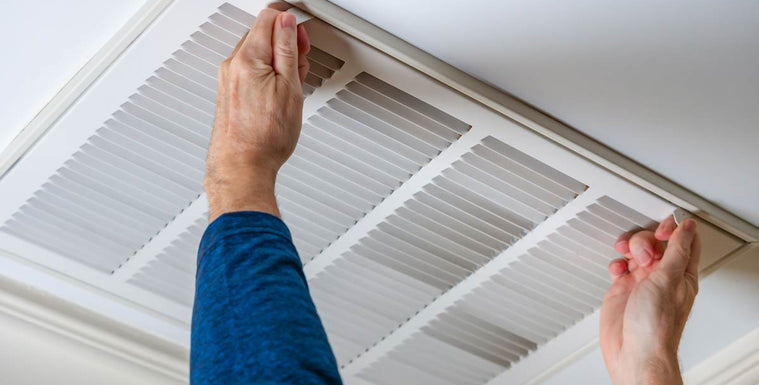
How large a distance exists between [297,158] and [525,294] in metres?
0.49

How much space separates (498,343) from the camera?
1680mm

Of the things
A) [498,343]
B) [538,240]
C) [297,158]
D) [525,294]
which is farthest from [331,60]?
[498,343]

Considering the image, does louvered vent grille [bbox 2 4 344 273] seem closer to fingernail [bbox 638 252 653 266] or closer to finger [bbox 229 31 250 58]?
finger [bbox 229 31 250 58]

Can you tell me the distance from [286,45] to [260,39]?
0.04 meters

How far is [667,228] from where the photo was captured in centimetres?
143

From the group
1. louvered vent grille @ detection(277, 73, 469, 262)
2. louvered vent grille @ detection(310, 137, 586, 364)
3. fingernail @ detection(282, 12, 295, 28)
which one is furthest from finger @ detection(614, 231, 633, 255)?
fingernail @ detection(282, 12, 295, 28)

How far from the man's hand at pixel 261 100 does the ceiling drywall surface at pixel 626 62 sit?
10cm

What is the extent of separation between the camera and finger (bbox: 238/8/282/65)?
1.19m

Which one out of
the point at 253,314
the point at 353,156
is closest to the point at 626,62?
the point at 353,156

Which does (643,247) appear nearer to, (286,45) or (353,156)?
(353,156)

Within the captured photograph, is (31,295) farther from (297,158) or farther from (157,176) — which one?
(297,158)

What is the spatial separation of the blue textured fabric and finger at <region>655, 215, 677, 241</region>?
734mm

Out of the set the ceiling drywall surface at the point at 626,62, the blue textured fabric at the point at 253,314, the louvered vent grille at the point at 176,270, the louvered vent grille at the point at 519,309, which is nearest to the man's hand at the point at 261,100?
the ceiling drywall surface at the point at 626,62

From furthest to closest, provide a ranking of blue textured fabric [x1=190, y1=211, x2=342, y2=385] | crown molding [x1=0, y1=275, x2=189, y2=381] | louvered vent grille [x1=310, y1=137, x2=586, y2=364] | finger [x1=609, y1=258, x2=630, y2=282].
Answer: crown molding [x1=0, y1=275, x2=189, y2=381]
finger [x1=609, y1=258, x2=630, y2=282]
louvered vent grille [x1=310, y1=137, x2=586, y2=364]
blue textured fabric [x1=190, y1=211, x2=342, y2=385]
